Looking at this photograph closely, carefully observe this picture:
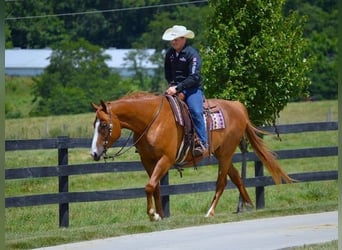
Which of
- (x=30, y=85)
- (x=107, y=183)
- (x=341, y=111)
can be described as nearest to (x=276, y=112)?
(x=107, y=183)

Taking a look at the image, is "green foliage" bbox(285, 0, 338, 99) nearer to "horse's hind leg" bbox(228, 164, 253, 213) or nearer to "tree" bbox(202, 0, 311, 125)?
"tree" bbox(202, 0, 311, 125)

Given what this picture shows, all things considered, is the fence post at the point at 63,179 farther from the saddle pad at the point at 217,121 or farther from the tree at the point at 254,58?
the tree at the point at 254,58

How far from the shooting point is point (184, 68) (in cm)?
1245

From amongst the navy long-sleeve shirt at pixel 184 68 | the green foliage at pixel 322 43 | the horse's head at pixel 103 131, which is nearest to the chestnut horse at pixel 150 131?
the horse's head at pixel 103 131

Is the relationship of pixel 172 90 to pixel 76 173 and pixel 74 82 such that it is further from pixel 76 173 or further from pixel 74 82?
pixel 74 82

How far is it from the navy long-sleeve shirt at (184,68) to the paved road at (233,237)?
191 cm

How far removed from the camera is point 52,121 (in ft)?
153

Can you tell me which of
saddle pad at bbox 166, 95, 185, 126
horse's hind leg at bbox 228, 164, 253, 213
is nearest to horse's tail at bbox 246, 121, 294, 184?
horse's hind leg at bbox 228, 164, 253, 213

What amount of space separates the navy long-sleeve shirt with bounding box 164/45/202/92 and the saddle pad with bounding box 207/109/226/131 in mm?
733

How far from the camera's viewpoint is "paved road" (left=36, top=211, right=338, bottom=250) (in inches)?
389

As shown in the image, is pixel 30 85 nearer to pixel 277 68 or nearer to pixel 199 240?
pixel 277 68

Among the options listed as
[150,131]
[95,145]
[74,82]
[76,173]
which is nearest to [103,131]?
[95,145]

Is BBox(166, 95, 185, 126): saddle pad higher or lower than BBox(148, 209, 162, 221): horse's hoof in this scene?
higher

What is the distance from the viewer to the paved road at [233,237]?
9.89m
